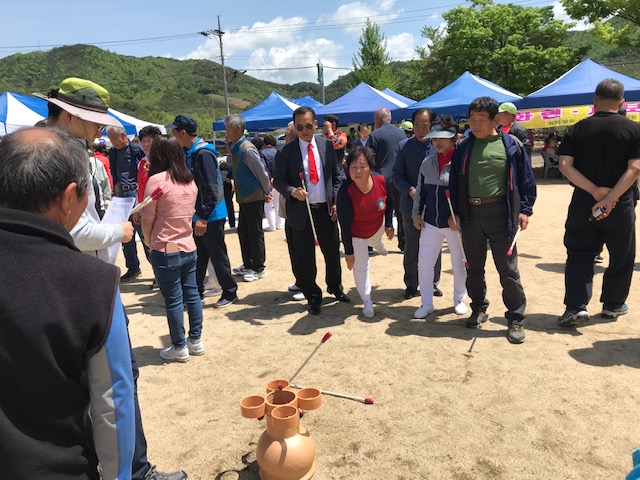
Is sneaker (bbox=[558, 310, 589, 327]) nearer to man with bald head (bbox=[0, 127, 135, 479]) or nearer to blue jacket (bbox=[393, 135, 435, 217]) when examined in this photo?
blue jacket (bbox=[393, 135, 435, 217])

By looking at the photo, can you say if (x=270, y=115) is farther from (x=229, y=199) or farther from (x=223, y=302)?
(x=223, y=302)

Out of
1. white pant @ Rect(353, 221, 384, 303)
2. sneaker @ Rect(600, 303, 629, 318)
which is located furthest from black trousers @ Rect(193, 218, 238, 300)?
sneaker @ Rect(600, 303, 629, 318)

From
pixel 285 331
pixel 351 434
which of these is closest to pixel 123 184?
pixel 285 331

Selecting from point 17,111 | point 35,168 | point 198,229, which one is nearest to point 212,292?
point 198,229

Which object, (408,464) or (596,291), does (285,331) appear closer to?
(408,464)

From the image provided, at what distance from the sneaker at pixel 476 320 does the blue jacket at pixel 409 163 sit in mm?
1474

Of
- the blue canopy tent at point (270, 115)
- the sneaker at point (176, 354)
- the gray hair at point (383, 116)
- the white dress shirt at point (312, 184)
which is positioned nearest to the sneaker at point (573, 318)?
the white dress shirt at point (312, 184)

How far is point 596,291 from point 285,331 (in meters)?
3.49

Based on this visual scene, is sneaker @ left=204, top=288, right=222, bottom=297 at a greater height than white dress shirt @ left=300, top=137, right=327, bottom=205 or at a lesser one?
lesser

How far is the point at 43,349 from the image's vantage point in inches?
43.4

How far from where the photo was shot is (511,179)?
383 cm

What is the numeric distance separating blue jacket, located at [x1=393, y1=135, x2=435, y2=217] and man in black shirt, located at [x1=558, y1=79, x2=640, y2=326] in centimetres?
140

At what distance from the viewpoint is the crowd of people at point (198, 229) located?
1128mm

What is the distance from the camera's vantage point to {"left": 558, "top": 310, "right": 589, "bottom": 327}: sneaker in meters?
4.20
